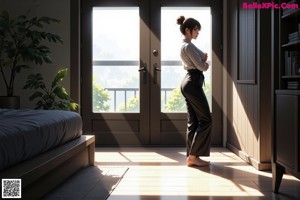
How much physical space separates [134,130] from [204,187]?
2.24 metres

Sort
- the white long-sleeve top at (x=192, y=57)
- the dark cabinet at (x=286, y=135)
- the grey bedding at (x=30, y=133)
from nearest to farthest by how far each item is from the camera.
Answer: the grey bedding at (x=30, y=133) → the dark cabinet at (x=286, y=135) → the white long-sleeve top at (x=192, y=57)

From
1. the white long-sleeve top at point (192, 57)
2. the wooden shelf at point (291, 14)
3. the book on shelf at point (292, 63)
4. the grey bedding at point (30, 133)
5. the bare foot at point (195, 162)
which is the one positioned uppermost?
the wooden shelf at point (291, 14)

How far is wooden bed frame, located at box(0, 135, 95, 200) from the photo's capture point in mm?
2012

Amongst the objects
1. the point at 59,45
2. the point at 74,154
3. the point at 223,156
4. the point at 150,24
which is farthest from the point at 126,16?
the point at 74,154

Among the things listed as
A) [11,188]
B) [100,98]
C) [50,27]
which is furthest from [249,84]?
[11,188]

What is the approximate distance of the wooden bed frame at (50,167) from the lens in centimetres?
201

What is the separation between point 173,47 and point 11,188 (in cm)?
341

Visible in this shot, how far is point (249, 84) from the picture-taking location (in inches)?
150

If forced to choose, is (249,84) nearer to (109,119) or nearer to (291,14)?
(291,14)

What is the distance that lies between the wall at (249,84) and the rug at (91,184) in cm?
117

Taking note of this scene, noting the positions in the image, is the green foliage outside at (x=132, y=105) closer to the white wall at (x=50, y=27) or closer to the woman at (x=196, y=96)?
the white wall at (x=50, y=27)

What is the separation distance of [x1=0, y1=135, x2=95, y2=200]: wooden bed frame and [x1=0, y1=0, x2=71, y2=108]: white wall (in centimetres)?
165

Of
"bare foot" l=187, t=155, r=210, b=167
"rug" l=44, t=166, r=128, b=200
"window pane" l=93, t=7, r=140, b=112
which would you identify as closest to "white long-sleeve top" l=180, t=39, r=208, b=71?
"bare foot" l=187, t=155, r=210, b=167

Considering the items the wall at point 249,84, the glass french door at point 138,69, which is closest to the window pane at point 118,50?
the glass french door at point 138,69
